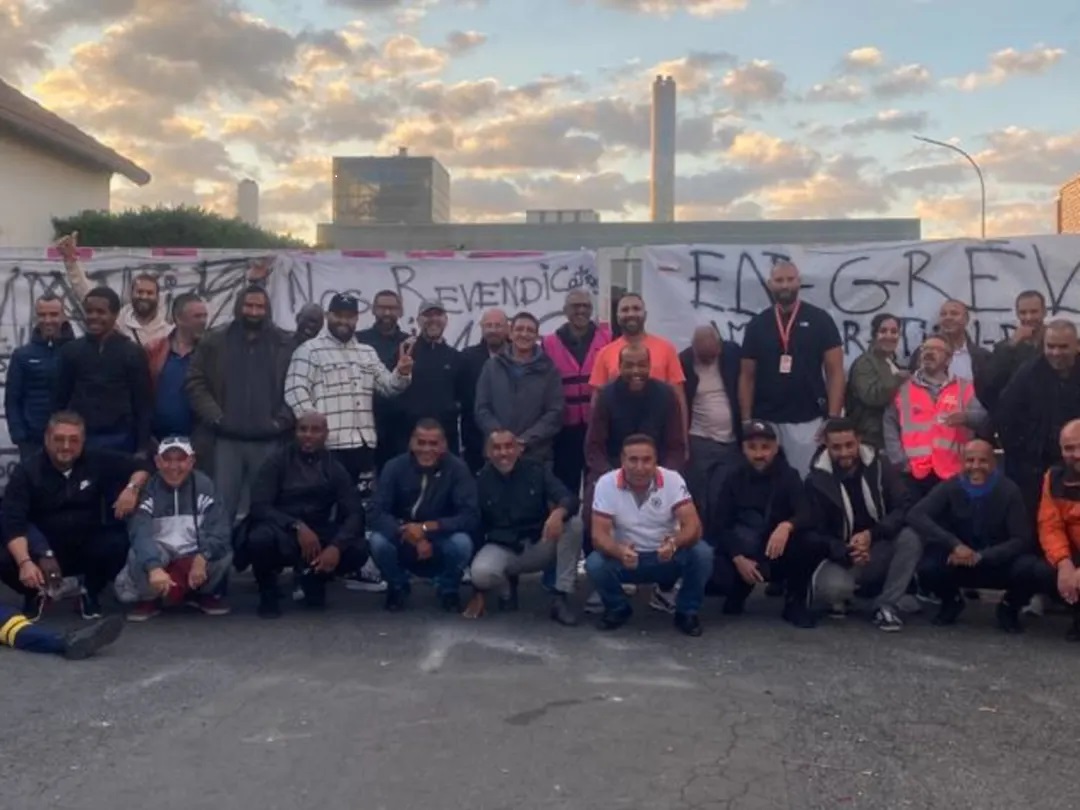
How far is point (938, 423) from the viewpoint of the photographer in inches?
352

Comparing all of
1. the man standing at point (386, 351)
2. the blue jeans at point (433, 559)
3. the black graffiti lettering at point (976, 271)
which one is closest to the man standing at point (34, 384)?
the man standing at point (386, 351)

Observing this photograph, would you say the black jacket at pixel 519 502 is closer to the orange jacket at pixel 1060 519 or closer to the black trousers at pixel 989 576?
the black trousers at pixel 989 576

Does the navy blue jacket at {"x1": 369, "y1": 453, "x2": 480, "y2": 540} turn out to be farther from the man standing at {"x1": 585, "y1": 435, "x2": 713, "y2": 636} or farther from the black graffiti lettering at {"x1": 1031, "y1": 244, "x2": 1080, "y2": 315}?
the black graffiti lettering at {"x1": 1031, "y1": 244, "x2": 1080, "y2": 315}

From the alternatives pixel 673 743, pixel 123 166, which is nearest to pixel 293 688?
pixel 673 743

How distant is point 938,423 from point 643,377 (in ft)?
6.48

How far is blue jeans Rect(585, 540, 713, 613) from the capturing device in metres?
8.23

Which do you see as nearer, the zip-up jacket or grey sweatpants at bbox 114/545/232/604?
grey sweatpants at bbox 114/545/232/604

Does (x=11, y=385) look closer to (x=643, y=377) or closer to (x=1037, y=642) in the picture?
(x=643, y=377)

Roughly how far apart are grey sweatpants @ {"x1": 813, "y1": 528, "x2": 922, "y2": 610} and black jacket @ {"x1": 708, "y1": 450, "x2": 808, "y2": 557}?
1.36 feet

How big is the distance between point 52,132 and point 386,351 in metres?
14.4

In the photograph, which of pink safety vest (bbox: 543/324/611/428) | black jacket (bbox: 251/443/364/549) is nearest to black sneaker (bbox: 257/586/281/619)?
black jacket (bbox: 251/443/364/549)

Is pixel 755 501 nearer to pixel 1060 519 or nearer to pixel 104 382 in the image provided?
pixel 1060 519

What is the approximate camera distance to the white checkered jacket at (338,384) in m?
9.18

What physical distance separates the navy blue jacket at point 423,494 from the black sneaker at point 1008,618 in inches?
129
